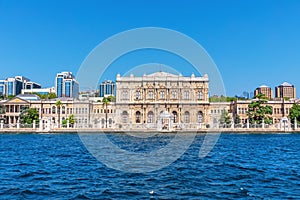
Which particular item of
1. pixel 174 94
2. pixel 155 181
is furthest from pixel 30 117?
pixel 155 181

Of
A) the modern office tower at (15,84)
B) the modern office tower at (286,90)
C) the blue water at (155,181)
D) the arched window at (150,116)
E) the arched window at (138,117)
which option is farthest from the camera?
the modern office tower at (15,84)

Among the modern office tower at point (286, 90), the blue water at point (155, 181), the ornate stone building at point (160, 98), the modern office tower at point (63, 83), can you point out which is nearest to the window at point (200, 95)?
the ornate stone building at point (160, 98)

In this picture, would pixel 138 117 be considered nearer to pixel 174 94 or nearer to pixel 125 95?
pixel 125 95

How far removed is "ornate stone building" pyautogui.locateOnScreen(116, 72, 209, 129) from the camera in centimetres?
7450

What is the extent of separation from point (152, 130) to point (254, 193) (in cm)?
4751

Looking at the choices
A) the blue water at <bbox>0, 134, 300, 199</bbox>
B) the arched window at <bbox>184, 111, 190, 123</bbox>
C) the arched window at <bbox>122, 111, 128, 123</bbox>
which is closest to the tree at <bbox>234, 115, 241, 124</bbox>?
the arched window at <bbox>184, 111, 190, 123</bbox>

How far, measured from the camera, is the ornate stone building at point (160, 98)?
74.5 meters

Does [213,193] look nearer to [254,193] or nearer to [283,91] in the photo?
[254,193]

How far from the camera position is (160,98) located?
248 ft

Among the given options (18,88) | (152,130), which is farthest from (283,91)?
(18,88)

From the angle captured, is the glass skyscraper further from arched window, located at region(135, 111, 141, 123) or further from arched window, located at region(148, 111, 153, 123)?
arched window, located at region(148, 111, 153, 123)

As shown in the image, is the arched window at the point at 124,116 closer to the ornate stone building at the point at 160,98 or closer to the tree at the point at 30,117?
the ornate stone building at the point at 160,98

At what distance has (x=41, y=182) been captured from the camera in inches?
486

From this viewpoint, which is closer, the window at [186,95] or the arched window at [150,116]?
the arched window at [150,116]
